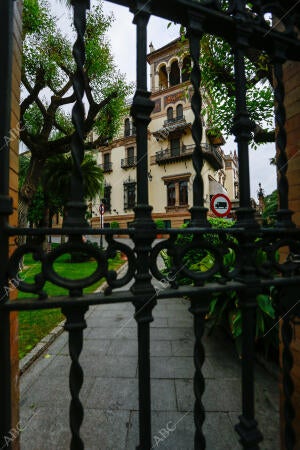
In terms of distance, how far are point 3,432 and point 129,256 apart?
2.55ft

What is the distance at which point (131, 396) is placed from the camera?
2447 millimetres

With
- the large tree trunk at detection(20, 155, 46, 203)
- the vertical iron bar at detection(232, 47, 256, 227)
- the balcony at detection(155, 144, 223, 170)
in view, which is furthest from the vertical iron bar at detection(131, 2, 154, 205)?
the balcony at detection(155, 144, 223, 170)

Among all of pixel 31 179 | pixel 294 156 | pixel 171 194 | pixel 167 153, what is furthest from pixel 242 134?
pixel 167 153

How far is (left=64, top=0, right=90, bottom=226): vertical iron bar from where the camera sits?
36.4 inches

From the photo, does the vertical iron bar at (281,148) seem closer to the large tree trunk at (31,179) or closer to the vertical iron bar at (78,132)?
the vertical iron bar at (78,132)

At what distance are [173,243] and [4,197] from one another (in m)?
0.67

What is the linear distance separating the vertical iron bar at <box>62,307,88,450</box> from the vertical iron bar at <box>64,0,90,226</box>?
0.36 metres

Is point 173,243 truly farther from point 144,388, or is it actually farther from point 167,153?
point 167,153

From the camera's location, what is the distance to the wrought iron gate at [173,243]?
0.87 meters

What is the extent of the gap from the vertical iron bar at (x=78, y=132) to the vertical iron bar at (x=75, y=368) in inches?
14.3

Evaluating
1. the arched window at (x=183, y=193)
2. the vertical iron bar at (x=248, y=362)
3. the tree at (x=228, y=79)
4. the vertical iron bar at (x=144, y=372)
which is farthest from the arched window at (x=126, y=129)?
the vertical iron bar at (x=144, y=372)

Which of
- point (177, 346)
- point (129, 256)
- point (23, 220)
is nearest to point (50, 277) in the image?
point (129, 256)

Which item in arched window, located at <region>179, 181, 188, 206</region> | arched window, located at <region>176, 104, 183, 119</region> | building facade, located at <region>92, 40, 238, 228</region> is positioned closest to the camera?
building facade, located at <region>92, 40, 238, 228</region>

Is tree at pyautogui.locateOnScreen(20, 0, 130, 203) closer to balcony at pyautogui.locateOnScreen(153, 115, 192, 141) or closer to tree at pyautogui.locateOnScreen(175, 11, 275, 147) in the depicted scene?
tree at pyautogui.locateOnScreen(175, 11, 275, 147)
